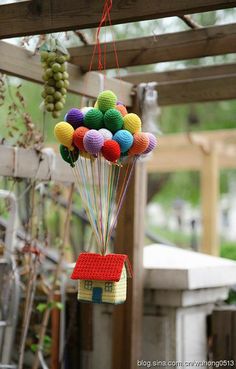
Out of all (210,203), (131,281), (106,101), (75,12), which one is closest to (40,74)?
(75,12)

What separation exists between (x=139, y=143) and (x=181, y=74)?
6.29 feet

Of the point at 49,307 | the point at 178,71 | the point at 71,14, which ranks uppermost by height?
the point at 178,71

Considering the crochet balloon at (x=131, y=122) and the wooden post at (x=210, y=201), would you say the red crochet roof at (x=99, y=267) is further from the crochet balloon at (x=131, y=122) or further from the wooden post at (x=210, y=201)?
the wooden post at (x=210, y=201)

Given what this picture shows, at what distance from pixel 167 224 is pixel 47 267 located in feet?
44.6

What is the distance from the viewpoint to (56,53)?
136 inches

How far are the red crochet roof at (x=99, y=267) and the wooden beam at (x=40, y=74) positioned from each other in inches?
44.0

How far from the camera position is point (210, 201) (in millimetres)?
8500

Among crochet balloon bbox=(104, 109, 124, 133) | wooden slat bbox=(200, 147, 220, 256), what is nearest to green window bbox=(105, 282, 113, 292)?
crochet balloon bbox=(104, 109, 124, 133)

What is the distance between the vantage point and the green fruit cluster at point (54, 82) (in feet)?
10.9

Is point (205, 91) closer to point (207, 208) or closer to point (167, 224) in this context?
point (207, 208)

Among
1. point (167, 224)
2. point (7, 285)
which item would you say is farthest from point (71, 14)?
point (167, 224)

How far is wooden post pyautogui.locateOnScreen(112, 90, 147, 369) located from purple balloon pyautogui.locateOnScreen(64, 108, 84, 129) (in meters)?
1.41

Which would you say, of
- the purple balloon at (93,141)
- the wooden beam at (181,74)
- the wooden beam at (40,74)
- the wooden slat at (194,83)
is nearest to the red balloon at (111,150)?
the purple balloon at (93,141)

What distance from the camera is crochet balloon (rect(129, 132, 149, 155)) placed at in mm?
2906
